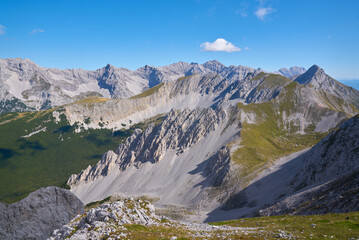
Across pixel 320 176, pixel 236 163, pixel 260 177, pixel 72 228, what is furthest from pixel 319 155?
pixel 72 228

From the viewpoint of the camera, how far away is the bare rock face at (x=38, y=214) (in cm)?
7469

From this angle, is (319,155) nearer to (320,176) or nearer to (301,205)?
(320,176)

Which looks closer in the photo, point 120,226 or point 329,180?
point 120,226

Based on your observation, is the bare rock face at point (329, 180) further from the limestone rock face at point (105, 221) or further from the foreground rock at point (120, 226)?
the limestone rock face at point (105, 221)

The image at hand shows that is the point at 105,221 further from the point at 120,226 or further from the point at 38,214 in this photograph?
the point at 38,214

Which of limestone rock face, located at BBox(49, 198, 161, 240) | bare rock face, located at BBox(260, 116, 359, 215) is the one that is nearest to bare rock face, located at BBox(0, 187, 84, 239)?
limestone rock face, located at BBox(49, 198, 161, 240)

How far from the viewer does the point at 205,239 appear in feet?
126

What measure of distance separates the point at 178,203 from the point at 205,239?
475ft

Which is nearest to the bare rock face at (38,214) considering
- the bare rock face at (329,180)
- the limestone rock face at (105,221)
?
the limestone rock face at (105,221)

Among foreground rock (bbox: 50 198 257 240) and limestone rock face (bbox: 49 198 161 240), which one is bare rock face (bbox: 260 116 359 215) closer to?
foreground rock (bbox: 50 198 257 240)

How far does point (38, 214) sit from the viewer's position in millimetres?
80625

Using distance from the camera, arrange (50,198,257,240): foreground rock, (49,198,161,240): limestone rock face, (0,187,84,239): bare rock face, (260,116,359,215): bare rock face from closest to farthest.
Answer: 1. (50,198,257,240): foreground rock
2. (49,198,161,240): limestone rock face
3. (260,116,359,215): bare rock face
4. (0,187,84,239): bare rock face

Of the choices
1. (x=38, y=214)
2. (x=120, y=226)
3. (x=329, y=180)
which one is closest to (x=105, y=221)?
(x=120, y=226)

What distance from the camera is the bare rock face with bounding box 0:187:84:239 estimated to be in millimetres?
74688
